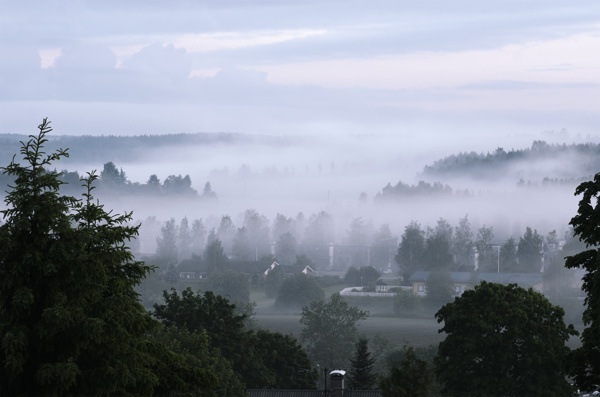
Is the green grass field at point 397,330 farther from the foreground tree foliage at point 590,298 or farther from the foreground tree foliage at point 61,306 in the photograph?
the foreground tree foliage at point 61,306

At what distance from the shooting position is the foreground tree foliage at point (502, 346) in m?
71.8

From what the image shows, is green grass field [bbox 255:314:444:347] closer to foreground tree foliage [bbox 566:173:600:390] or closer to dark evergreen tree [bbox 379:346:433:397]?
dark evergreen tree [bbox 379:346:433:397]

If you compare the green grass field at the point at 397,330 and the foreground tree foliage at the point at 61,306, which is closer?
the foreground tree foliage at the point at 61,306

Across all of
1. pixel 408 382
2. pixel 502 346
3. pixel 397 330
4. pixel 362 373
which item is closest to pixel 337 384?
pixel 502 346

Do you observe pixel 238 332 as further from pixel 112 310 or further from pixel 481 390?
pixel 112 310

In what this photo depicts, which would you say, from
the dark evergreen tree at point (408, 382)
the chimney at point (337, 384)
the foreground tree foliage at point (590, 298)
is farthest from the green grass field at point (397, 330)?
the foreground tree foliage at point (590, 298)

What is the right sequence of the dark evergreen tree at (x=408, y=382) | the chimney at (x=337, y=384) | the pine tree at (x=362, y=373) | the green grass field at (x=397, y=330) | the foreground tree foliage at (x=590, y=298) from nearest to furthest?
1. the foreground tree foliage at (x=590, y=298)
2. the dark evergreen tree at (x=408, y=382)
3. the chimney at (x=337, y=384)
4. the pine tree at (x=362, y=373)
5. the green grass field at (x=397, y=330)

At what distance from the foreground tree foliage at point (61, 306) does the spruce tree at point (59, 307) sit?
25mm

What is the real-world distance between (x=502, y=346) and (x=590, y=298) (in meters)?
30.2

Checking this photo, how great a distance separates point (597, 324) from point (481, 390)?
30.7m

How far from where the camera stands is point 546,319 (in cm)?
7581

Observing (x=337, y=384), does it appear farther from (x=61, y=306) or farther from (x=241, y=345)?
(x=61, y=306)

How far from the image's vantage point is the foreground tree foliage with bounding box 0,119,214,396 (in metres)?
32.2

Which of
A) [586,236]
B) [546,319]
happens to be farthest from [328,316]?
[586,236]
